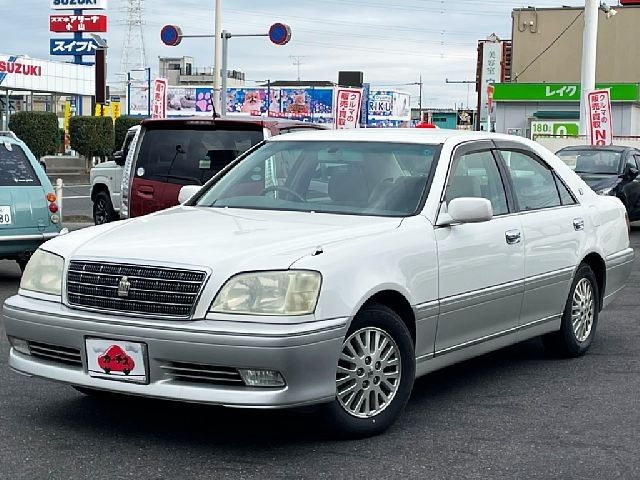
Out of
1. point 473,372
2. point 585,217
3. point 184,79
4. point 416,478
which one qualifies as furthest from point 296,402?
point 184,79

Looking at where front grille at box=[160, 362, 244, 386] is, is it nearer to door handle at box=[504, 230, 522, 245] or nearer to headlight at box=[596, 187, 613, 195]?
door handle at box=[504, 230, 522, 245]

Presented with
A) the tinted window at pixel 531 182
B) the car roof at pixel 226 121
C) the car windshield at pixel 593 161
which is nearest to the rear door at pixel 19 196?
the car roof at pixel 226 121

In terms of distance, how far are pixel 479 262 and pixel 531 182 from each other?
1.16m

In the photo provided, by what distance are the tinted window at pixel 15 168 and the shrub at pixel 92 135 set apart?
29949 millimetres

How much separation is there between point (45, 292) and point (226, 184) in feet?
5.47

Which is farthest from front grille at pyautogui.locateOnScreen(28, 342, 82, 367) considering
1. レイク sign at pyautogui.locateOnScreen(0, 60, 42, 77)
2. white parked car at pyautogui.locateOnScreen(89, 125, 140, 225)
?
レイク sign at pyautogui.locateOnScreen(0, 60, 42, 77)

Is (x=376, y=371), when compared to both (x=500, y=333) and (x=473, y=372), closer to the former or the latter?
(x=500, y=333)

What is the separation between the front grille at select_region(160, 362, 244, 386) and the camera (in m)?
4.98

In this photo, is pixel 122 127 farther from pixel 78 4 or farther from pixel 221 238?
pixel 221 238

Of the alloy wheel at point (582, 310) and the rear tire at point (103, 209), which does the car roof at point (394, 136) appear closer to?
the alloy wheel at point (582, 310)

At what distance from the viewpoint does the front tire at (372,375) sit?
5.28 m

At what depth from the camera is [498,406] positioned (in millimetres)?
6234

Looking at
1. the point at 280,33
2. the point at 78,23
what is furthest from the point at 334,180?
the point at 78,23

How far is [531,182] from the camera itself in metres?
7.20
